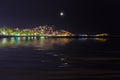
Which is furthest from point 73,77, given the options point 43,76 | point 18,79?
point 18,79

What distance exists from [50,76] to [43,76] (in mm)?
397

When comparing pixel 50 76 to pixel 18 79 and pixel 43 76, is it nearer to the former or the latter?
pixel 43 76

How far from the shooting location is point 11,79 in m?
19.5

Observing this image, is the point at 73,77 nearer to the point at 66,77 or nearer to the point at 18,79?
the point at 66,77

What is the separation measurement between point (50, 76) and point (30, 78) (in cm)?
146

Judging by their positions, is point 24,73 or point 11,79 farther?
point 24,73

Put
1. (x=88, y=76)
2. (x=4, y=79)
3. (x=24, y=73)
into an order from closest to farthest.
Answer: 1. (x=4, y=79)
2. (x=88, y=76)
3. (x=24, y=73)

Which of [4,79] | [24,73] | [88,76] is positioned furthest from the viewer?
[24,73]

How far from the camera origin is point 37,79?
64.7 feet

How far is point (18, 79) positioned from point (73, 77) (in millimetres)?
3066

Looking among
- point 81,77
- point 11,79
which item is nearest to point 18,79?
point 11,79

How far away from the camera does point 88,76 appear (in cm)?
2078

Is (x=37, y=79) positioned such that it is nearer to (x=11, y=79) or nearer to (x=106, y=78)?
(x=11, y=79)

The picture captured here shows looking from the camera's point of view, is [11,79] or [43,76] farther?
[43,76]
